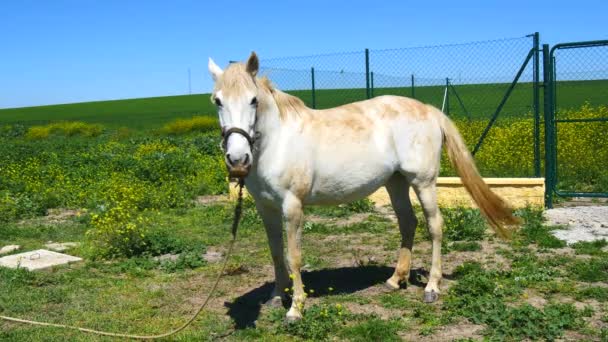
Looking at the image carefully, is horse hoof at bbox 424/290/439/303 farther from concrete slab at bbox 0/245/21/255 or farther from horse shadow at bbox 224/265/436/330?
concrete slab at bbox 0/245/21/255

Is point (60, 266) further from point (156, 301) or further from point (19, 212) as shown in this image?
point (19, 212)

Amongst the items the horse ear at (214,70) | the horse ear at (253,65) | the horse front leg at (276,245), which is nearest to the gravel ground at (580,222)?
the horse front leg at (276,245)

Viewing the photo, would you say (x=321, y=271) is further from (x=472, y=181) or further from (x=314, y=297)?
(x=472, y=181)

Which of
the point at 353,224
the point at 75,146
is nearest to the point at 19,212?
the point at 353,224

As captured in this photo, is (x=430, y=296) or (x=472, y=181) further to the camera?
(x=472, y=181)

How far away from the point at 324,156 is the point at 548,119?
530 cm

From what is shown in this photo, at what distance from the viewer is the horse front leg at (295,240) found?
14.8ft

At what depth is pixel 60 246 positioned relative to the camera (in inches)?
308

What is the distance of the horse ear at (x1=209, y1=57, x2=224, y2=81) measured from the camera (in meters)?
4.26

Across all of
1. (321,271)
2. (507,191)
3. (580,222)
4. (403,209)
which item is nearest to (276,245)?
(321,271)

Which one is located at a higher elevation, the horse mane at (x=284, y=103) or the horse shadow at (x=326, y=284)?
the horse mane at (x=284, y=103)

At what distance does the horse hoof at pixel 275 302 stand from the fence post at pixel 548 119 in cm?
538

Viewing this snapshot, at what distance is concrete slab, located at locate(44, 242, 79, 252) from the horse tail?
17.1 feet

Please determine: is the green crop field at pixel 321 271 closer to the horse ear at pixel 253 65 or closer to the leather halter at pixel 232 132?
the leather halter at pixel 232 132
